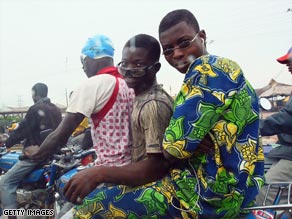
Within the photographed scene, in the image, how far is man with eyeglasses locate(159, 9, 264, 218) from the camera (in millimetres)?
1307

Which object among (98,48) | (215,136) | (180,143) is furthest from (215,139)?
(98,48)

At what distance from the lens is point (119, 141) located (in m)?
1.86

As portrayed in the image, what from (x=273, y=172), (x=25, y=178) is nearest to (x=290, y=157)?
(x=273, y=172)

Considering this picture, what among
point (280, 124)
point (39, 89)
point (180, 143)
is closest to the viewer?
point (180, 143)

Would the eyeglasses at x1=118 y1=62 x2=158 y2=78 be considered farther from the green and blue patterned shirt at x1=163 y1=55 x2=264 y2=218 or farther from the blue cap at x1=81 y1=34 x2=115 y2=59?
the blue cap at x1=81 y1=34 x2=115 y2=59

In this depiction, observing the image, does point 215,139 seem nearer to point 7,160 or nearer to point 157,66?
point 157,66

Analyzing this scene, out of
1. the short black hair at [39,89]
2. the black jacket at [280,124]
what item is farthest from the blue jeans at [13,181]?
the black jacket at [280,124]

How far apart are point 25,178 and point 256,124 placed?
3448 millimetres

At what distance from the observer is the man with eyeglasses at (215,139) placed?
4.29 feet

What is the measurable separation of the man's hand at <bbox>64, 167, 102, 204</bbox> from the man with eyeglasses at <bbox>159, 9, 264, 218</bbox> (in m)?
0.36

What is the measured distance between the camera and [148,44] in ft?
5.84

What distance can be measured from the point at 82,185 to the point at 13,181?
2.98 meters

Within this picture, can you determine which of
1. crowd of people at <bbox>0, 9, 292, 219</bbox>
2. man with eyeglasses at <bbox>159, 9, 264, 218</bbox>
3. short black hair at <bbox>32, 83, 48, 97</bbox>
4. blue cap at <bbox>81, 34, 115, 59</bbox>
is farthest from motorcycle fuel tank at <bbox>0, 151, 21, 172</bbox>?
man with eyeglasses at <bbox>159, 9, 264, 218</bbox>

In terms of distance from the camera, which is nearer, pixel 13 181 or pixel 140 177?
pixel 140 177
